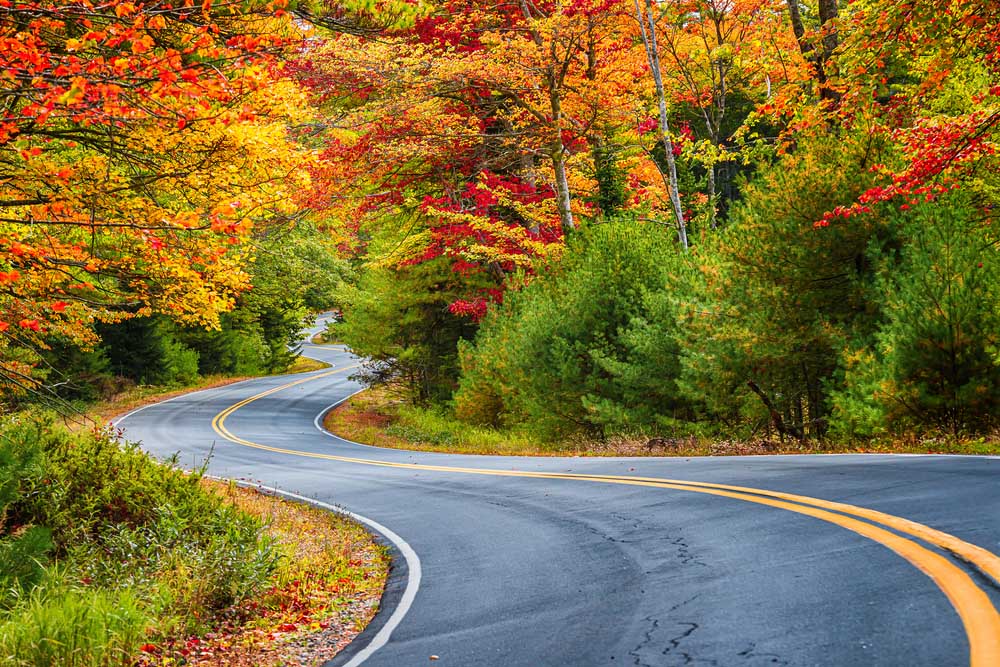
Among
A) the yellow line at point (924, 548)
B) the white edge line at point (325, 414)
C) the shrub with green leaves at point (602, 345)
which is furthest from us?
the white edge line at point (325, 414)

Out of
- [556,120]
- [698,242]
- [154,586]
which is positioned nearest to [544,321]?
[698,242]

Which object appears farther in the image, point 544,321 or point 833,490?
point 544,321

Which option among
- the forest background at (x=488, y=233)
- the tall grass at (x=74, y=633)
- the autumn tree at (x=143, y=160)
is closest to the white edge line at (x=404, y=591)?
the forest background at (x=488, y=233)

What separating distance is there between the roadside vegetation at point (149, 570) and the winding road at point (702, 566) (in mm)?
646

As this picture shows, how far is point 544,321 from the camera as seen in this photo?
18281 millimetres

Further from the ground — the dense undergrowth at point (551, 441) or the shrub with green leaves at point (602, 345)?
the shrub with green leaves at point (602, 345)

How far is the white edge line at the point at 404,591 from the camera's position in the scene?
5.64m

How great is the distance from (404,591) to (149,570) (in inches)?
100

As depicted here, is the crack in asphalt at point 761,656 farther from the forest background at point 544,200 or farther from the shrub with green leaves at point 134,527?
the forest background at point 544,200

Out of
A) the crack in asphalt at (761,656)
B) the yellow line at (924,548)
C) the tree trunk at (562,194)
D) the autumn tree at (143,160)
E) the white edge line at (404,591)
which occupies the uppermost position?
the tree trunk at (562,194)

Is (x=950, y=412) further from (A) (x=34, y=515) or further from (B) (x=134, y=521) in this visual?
(A) (x=34, y=515)

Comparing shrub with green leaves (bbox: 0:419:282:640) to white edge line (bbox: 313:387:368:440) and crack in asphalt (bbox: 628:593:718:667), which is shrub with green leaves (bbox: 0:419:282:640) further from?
white edge line (bbox: 313:387:368:440)

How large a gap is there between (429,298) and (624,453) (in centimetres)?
1313

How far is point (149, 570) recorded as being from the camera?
769cm
